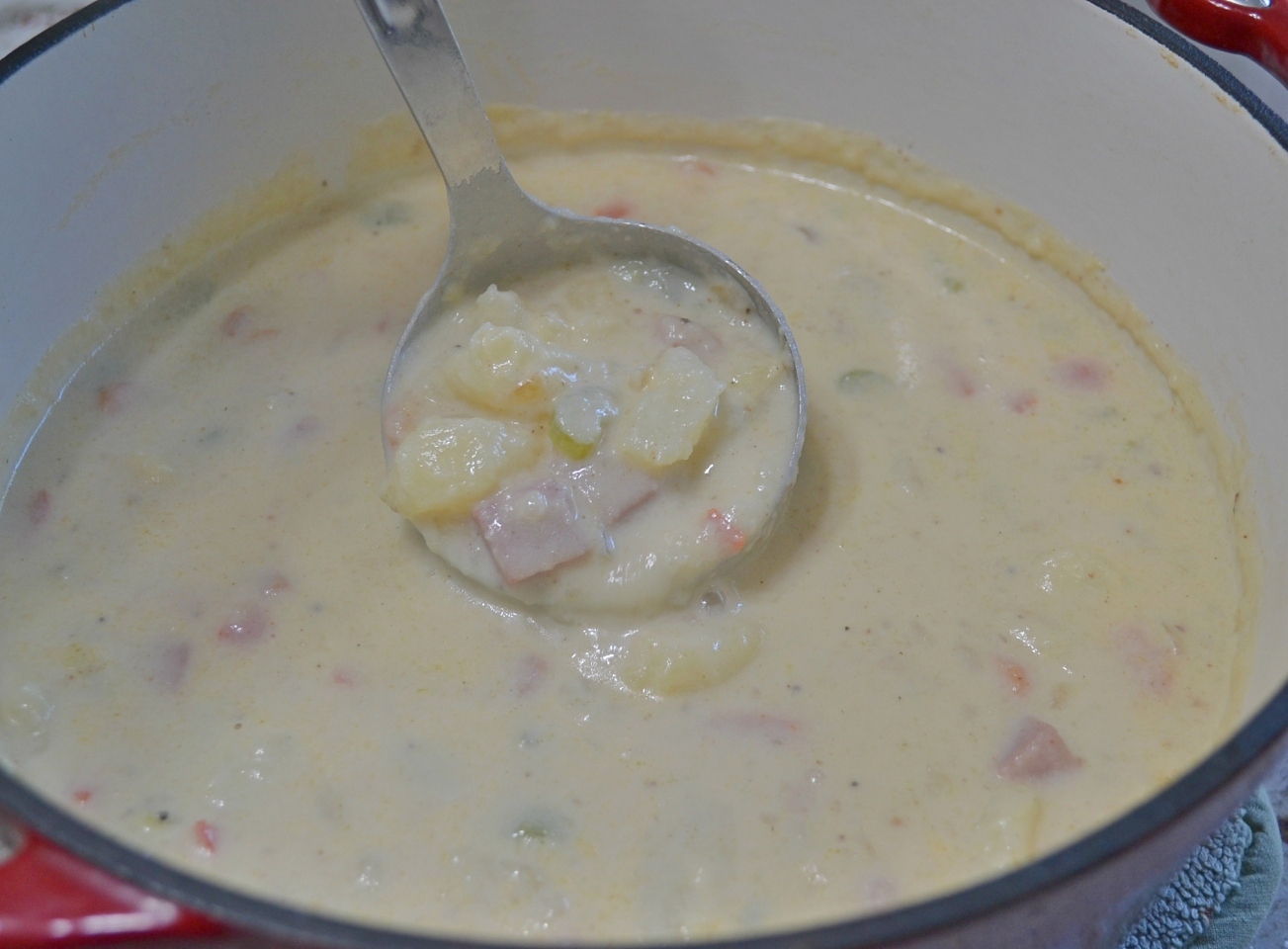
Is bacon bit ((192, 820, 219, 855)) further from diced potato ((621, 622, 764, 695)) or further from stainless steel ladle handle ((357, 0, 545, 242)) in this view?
stainless steel ladle handle ((357, 0, 545, 242))

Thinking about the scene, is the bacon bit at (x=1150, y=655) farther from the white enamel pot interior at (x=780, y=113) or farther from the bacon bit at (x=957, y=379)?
the bacon bit at (x=957, y=379)

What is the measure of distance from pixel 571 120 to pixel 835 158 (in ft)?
1.64

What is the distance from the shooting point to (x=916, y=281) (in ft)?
6.99

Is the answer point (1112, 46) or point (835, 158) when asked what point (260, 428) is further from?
point (1112, 46)

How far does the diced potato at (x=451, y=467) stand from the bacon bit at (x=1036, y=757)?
718 millimetres

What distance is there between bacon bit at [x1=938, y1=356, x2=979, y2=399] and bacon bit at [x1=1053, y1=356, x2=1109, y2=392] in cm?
15

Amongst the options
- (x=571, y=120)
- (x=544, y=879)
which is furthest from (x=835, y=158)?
(x=544, y=879)

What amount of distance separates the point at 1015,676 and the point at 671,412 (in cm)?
56

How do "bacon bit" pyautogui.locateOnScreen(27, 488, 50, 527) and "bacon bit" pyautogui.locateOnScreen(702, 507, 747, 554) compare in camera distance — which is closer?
"bacon bit" pyautogui.locateOnScreen(702, 507, 747, 554)

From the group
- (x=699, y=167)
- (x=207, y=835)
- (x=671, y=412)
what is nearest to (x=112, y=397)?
(x=207, y=835)

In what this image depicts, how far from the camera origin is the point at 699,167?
2336 mm

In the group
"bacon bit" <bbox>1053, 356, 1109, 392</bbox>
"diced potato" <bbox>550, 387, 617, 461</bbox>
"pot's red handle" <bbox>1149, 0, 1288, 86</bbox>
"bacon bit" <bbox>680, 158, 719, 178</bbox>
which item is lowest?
"bacon bit" <bbox>680, 158, 719, 178</bbox>

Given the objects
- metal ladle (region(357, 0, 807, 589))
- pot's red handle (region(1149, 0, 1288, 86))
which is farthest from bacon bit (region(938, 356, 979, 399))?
pot's red handle (region(1149, 0, 1288, 86))

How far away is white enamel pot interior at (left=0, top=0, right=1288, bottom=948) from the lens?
5.78ft
